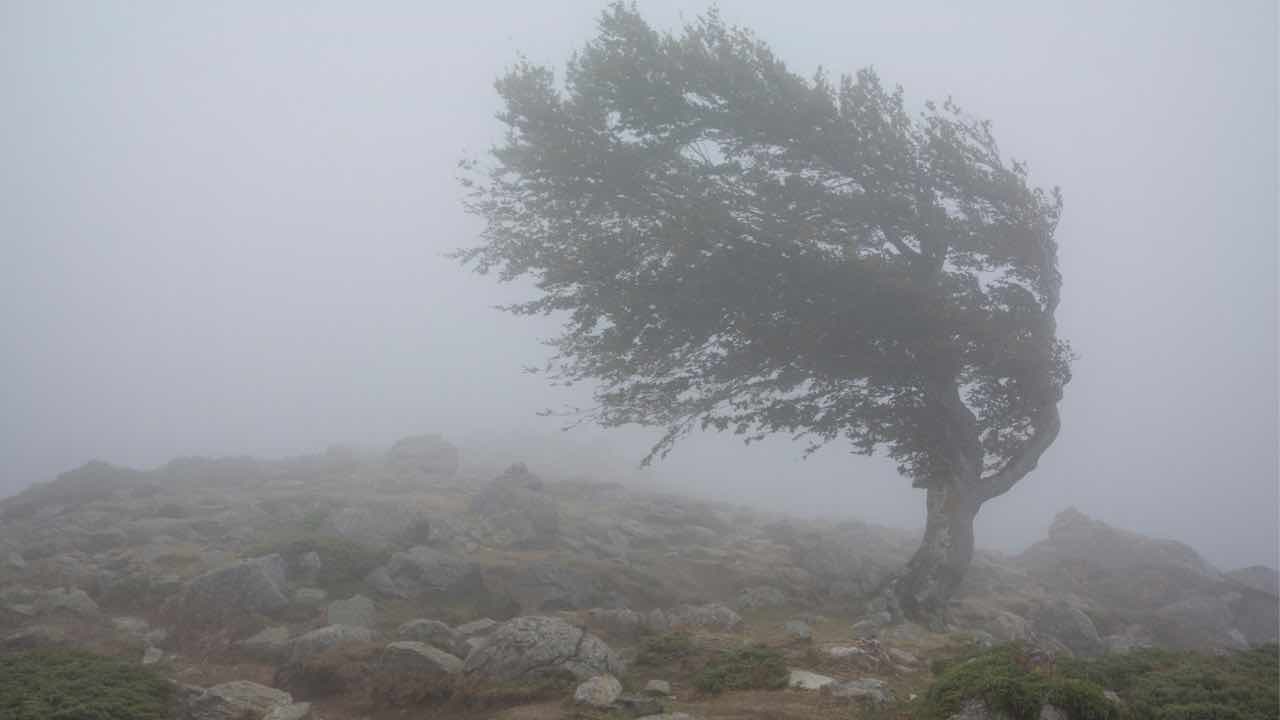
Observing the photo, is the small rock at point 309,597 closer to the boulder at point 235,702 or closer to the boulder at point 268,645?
the boulder at point 268,645

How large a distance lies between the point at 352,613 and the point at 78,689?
640 centimetres

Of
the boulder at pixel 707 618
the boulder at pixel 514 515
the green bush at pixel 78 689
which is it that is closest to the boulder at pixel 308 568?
the green bush at pixel 78 689

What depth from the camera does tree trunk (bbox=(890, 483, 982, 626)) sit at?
20.1 metres

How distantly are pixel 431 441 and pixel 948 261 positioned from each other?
36966 millimetres

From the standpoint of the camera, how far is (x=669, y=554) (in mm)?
25594

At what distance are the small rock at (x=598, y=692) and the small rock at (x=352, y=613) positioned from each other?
692 centimetres

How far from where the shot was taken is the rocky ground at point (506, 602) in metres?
11.3

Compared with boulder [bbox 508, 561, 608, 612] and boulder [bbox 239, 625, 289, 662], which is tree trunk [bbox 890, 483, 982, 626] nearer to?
boulder [bbox 508, 561, 608, 612]

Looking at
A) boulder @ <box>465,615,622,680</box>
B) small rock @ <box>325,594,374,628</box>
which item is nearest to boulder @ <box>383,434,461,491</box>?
small rock @ <box>325,594,374,628</box>

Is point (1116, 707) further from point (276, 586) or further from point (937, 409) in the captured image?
point (276, 586)

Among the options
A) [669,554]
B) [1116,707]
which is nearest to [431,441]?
[669,554]

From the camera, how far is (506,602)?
17.5 metres

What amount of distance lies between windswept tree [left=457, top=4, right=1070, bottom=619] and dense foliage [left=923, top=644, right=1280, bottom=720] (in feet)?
29.5

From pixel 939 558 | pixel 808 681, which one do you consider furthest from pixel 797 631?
pixel 939 558
